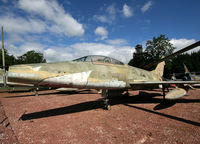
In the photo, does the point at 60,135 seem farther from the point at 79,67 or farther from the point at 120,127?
the point at 79,67

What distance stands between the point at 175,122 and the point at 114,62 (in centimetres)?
425

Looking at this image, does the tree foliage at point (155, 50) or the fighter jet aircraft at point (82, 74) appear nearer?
the fighter jet aircraft at point (82, 74)

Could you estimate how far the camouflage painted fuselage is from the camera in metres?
3.83

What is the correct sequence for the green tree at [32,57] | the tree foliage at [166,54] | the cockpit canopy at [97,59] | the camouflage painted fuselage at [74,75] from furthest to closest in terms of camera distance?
the green tree at [32,57] < the tree foliage at [166,54] < the cockpit canopy at [97,59] < the camouflage painted fuselage at [74,75]

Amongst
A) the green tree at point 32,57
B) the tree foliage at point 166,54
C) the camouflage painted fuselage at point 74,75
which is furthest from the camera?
the green tree at point 32,57

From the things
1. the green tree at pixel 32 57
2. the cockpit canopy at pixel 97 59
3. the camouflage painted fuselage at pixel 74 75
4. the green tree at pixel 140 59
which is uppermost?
the green tree at pixel 32 57

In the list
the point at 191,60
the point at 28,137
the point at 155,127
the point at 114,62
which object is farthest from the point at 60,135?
the point at 191,60

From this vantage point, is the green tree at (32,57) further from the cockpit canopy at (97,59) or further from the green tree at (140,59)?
the cockpit canopy at (97,59)

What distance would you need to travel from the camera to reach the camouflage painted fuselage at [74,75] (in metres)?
3.83

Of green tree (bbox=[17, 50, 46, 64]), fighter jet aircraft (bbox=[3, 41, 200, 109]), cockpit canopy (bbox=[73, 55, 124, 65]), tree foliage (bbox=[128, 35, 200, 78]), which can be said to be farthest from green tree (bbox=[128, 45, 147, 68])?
green tree (bbox=[17, 50, 46, 64])

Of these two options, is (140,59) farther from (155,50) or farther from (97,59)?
(97,59)

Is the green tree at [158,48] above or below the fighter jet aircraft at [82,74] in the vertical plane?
above

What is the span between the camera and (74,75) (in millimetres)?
4812

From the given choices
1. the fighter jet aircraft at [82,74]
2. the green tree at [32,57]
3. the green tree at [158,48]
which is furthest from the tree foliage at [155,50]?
the green tree at [32,57]
